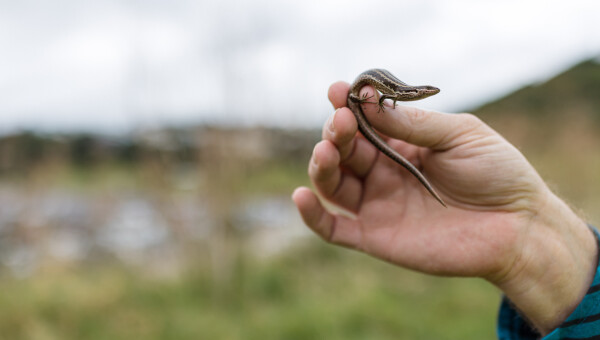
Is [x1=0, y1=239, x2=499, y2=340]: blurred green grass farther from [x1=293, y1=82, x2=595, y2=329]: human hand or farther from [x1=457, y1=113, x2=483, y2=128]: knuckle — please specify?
[x1=457, y1=113, x2=483, y2=128]: knuckle

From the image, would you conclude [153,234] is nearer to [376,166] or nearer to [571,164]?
[376,166]

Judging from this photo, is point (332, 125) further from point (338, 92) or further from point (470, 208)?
point (470, 208)

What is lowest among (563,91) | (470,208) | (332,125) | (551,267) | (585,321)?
(563,91)

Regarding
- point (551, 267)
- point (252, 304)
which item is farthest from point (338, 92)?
point (252, 304)

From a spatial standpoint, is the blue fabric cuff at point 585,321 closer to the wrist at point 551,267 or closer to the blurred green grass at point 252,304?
the wrist at point 551,267

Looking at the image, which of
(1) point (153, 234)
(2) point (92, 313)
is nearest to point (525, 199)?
(2) point (92, 313)
